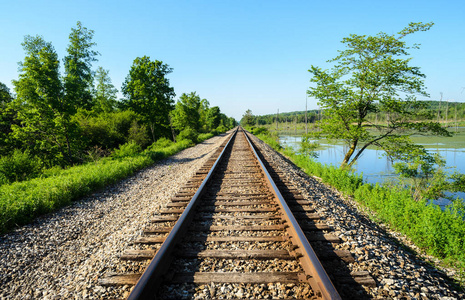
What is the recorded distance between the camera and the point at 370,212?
5332 millimetres

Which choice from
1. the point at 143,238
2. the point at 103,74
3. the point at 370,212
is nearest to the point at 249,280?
the point at 143,238

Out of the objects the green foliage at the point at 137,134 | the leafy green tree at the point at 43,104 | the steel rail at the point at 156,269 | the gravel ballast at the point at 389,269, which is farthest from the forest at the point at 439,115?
the green foliage at the point at 137,134

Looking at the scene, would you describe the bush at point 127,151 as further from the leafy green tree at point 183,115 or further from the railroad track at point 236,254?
the leafy green tree at point 183,115

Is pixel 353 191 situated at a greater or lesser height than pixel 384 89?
lesser

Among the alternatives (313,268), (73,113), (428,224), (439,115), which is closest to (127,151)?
(73,113)

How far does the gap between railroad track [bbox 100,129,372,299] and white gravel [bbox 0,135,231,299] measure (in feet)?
0.88

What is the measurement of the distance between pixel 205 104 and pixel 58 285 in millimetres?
58824

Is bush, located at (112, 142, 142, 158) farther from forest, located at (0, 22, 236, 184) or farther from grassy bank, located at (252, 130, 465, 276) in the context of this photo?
grassy bank, located at (252, 130, 465, 276)

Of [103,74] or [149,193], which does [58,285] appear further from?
[103,74]

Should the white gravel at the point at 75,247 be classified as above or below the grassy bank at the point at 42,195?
below

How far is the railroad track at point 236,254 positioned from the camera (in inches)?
79.1

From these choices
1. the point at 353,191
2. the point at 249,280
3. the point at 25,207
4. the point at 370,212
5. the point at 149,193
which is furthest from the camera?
the point at 353,191

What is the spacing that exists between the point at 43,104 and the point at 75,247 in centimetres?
981

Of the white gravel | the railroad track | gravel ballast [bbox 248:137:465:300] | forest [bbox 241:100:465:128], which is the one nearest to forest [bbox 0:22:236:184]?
the white gravel
